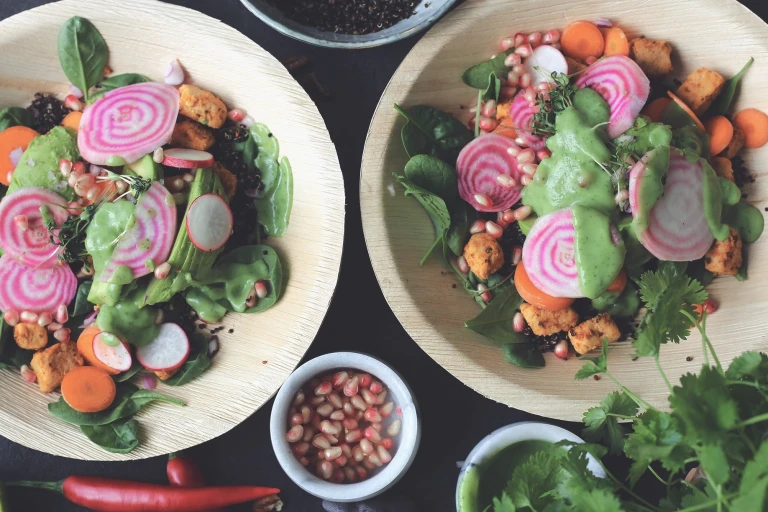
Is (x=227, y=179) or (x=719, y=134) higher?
(x=719, y=134)

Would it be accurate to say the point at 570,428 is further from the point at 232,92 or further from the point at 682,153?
the point at 232,92

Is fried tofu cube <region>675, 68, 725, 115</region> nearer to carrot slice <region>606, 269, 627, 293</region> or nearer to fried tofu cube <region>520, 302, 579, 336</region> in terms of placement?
carrot slice <region>606, 269, 627, 293</region>

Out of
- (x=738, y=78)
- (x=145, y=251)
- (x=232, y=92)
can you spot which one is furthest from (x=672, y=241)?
(x=145, y=251)

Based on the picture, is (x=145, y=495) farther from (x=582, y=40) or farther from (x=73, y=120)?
(x=582, y=40)

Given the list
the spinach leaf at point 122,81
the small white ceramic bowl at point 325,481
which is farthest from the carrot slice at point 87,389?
the spinach leaf at point 122,81

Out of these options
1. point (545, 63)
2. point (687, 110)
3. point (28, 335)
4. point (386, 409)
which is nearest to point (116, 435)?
point (28, 335)

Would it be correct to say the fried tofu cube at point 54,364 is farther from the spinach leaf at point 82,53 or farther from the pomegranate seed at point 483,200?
the pomegranate seed at point 483,200
